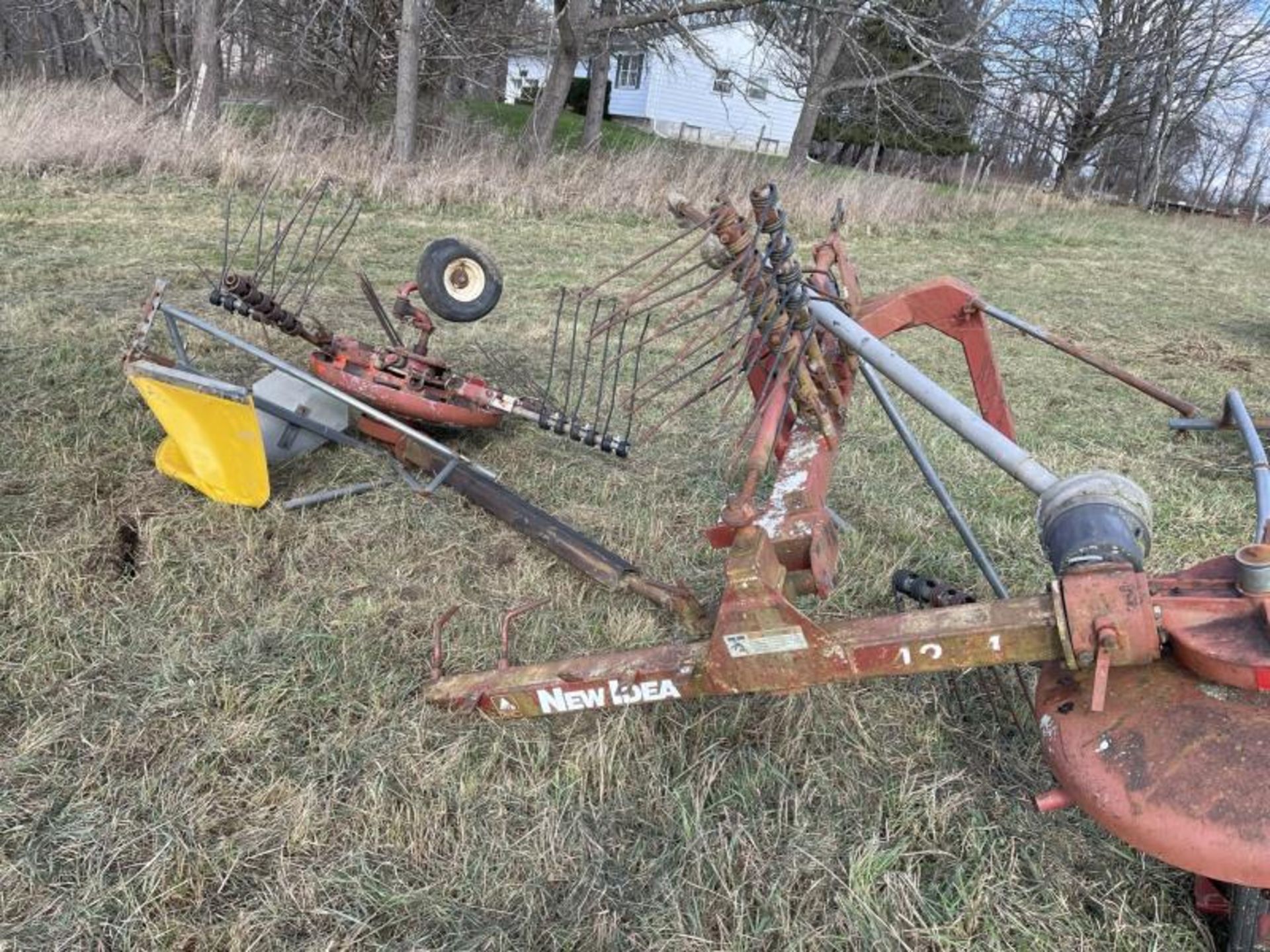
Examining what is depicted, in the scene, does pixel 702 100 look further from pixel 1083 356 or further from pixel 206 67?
pixel 1083 356

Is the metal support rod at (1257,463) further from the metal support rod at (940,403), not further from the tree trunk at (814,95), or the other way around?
the tree trunk at (814,95)

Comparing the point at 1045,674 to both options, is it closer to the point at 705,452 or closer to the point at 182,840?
the point at 182,840

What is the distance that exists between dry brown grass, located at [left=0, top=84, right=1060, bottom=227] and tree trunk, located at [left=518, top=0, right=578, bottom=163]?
2.66 ft

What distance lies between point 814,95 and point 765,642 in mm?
19346

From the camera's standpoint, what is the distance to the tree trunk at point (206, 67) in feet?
40.0

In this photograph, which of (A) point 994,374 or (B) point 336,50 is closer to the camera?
(A) point 994,374

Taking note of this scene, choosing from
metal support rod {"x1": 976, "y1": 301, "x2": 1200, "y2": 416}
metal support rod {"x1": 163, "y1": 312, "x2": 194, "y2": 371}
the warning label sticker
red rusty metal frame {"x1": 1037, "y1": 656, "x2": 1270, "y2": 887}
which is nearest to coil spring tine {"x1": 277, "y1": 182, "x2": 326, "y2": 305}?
metal support rod {"x1": 163, "y1": 312, "x2": 194, "y2": 371}

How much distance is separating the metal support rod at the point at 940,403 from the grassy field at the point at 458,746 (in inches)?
36.7

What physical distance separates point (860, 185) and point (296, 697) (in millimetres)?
13914

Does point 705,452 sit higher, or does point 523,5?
point 523,5

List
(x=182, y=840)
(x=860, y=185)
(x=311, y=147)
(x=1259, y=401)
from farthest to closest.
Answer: (x=860, y=185)
(x=311, y=147)
(x=1259, y=401)
(x=182, y=840)

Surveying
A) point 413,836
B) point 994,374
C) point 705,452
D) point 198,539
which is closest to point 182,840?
point 413,836

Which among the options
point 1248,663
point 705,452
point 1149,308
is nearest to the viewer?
point 1248,663

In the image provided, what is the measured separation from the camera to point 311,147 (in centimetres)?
1151
